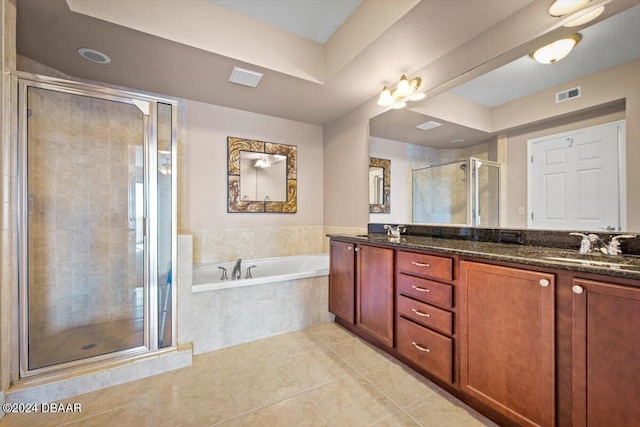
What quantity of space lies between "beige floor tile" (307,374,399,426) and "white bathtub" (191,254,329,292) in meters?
0.95

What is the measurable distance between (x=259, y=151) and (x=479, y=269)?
2.66m

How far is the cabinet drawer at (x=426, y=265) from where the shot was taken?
1459 mm

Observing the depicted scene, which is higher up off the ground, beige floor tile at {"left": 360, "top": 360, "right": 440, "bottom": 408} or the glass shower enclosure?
the glass shower enclosure

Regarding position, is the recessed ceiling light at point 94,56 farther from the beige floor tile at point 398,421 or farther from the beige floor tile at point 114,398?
the beige floor tile at point 398,421

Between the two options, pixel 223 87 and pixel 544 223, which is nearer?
pixel 544 223

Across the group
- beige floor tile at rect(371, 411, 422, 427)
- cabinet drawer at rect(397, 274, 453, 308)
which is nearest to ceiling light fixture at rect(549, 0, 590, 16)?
cabinet drawer at rect(397, 274, 453, 308)

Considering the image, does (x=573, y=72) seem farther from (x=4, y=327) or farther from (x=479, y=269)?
(x=4, y=327)

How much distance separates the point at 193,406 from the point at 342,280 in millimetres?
1373

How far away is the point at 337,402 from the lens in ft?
4.89

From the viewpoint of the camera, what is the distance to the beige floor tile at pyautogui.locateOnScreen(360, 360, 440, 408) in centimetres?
153

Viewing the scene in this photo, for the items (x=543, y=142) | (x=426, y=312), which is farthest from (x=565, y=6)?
(x=426, y=312)

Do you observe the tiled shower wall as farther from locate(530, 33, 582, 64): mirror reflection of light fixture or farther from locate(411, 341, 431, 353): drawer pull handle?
locate(530, 33, 582, 64): mirror reflection of light fixture

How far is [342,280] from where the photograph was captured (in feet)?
7.77

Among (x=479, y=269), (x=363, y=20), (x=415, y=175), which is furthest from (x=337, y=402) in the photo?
(x=363, y=20)
